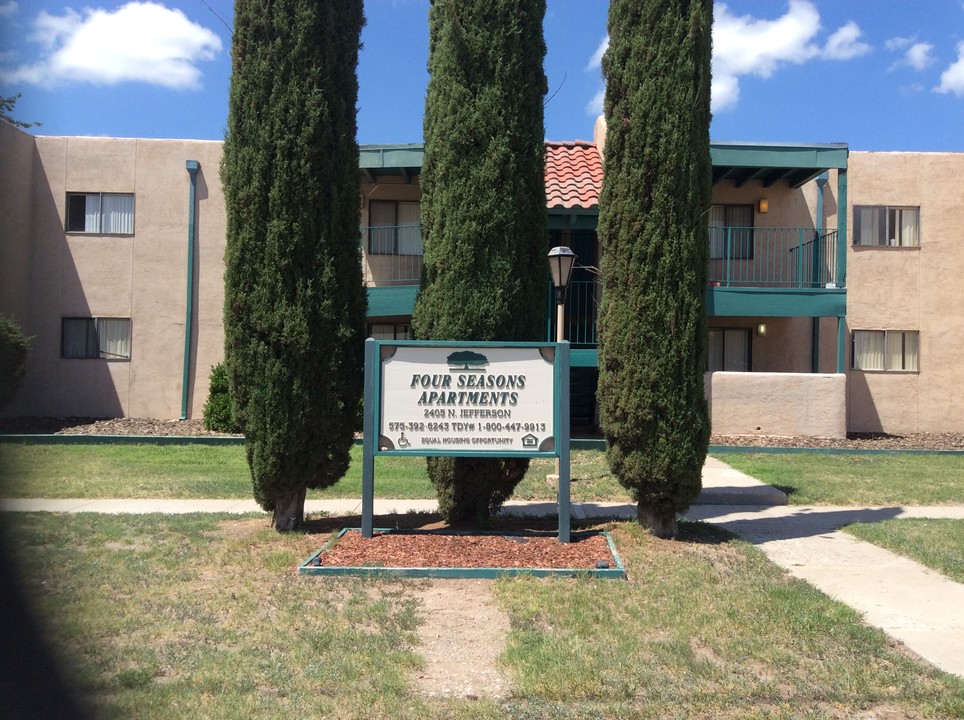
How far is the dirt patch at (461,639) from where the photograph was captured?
443 centimetres

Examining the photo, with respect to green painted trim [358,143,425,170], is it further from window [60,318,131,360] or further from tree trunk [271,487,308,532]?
tree trunk [271,487,308,532]

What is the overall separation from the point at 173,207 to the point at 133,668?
→ 49.3 feet

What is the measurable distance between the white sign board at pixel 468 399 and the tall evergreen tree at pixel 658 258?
74 centimetres

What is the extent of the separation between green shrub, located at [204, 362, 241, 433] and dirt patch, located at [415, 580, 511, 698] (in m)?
10.7

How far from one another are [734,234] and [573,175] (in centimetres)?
403

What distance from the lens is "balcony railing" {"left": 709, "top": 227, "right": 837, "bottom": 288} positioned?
58.3ft

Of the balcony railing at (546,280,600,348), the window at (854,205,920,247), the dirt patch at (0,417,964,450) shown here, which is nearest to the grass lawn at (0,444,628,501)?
the dirt patch at (0,417,964,450)

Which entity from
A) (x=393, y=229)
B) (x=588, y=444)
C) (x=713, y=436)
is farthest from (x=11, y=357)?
(x=713, y=436)

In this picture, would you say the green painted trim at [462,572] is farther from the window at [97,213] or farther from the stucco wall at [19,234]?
the window at [97,213]

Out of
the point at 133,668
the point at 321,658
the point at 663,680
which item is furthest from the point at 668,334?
the point at 133,668

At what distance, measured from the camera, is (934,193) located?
17.8 m

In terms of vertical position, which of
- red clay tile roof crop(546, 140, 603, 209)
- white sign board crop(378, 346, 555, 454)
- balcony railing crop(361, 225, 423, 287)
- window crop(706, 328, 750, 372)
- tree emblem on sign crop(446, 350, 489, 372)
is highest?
red clay tile roof crop(546, 140, 603, 209)

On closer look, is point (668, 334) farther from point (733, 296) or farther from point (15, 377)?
point (15, 377)

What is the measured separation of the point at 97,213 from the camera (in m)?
17.9
